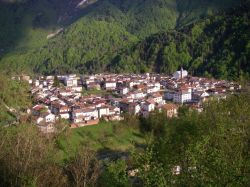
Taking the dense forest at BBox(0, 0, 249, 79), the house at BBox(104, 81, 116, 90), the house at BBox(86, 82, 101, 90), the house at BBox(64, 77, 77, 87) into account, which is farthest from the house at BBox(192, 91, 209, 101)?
the house at BBox(64, 77, 77, 87)

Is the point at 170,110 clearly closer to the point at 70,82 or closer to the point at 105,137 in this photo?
the point at 105,137

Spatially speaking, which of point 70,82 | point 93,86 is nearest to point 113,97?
point 93,86

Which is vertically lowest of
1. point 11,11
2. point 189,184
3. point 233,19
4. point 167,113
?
point 167,113

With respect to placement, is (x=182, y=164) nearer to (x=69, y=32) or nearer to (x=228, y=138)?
(x=228, y=138)

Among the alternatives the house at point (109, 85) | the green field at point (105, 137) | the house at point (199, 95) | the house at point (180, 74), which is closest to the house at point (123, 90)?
the house at point (109, 85)

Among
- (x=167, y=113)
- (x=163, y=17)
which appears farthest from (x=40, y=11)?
(x=167, y=113)

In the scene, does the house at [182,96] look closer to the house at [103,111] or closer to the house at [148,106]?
the house at [148,106]
